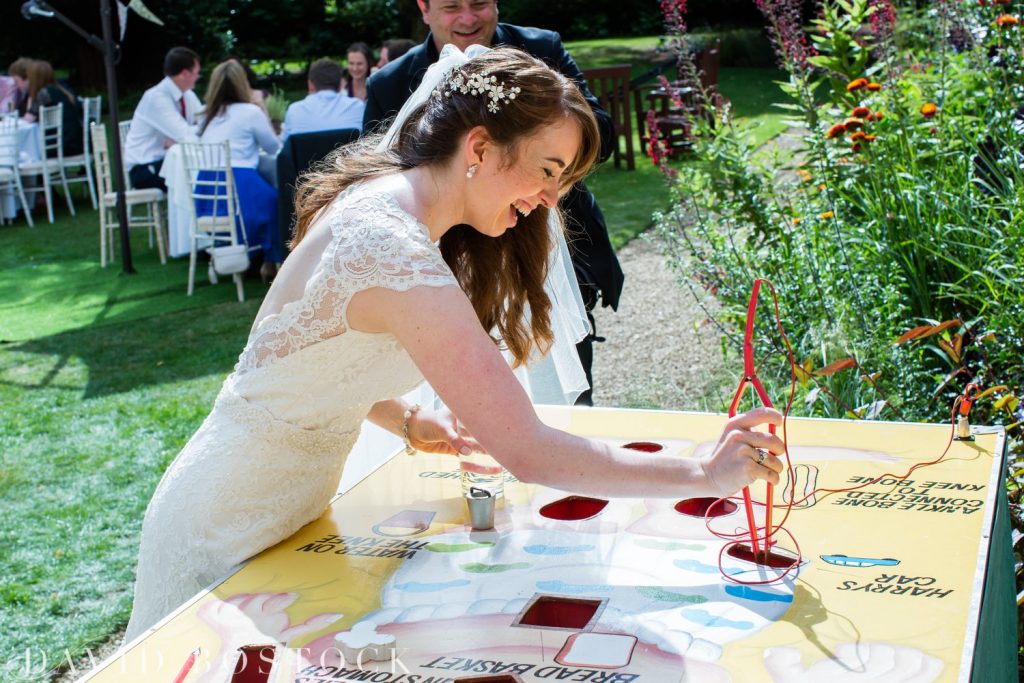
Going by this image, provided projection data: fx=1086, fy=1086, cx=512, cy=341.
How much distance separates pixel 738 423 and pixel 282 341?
2.68 feet

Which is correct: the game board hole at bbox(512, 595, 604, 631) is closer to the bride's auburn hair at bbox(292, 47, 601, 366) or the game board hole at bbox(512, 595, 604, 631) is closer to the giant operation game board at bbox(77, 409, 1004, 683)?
the giant operation game board at bbox(77, 409, 1004, 683)

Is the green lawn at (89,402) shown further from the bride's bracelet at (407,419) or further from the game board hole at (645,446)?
the game board hole at (645,446)

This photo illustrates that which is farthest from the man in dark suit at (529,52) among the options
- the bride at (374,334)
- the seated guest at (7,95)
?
the seated guest at (7,95)

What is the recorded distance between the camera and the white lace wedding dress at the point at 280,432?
1894 millimetres

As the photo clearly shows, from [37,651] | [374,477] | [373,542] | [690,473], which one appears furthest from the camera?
[37,651]

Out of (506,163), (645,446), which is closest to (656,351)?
(645,446)

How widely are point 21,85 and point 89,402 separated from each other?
851cm

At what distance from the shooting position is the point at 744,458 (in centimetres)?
166

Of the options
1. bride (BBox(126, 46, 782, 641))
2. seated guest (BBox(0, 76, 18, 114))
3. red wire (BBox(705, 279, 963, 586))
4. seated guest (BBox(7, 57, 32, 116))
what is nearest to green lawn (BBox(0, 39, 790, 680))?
bride (BBox(126, 46, 782, 641))

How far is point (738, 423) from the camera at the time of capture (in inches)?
66.9

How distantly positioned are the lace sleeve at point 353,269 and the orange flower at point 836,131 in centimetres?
283

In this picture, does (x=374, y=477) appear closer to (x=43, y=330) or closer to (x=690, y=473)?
(x=690, y=473)

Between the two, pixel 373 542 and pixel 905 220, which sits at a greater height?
pixel 905 220

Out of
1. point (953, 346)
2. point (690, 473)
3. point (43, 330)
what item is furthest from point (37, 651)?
point (43, 330)
